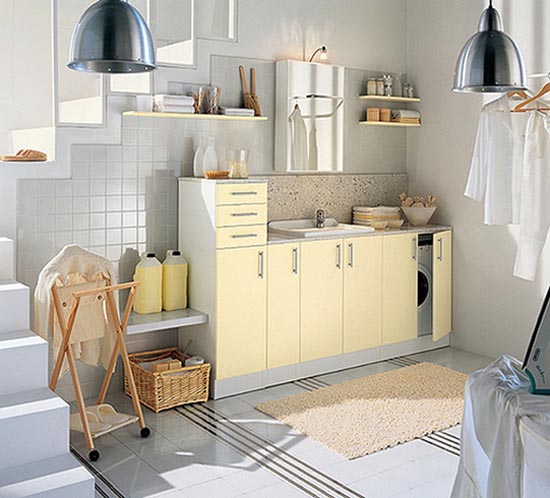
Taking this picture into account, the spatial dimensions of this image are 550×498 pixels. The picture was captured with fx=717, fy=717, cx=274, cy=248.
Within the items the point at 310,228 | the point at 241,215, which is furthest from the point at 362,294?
the point at 241,215

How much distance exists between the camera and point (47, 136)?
4.71 meters

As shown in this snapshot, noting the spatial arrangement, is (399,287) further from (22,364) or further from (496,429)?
(496,429)

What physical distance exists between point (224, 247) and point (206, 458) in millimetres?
1433

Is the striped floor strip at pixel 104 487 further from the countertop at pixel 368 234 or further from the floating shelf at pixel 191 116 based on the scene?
the floating shelf at pixel 191 116

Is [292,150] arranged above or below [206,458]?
above

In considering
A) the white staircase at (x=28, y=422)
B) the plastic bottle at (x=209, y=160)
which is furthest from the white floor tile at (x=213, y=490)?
the plastic bottle at (x=209, y=160)

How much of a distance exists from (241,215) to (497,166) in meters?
1.75

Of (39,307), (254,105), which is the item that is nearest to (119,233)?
(39,307)

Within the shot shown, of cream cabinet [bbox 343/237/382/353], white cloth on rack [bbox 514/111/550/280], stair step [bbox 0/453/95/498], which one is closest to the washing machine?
cream cabinet [bbox 343/237/382/353]

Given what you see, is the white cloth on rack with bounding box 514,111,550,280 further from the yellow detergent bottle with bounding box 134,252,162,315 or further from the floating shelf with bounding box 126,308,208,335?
the yellow detergent bottle with bounding box 134,252,162,315

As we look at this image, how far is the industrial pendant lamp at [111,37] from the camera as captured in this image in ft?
9.11

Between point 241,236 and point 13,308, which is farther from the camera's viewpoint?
point 241,236

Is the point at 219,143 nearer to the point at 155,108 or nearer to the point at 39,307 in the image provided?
the point at 155,108

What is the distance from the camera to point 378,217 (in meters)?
5.90
